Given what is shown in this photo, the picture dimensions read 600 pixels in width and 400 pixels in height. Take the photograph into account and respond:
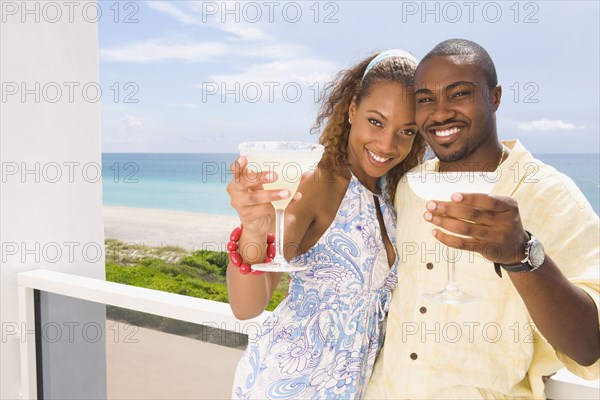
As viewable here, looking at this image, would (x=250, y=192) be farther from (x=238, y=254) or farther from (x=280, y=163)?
(x=238, y=254)

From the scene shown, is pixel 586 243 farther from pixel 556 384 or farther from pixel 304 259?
pixel 304 259

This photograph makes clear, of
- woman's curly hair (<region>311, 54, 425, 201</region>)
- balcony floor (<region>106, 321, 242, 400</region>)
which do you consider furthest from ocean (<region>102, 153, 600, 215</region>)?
woman's curly hair (<region>311, 54, 425, 201</region>)

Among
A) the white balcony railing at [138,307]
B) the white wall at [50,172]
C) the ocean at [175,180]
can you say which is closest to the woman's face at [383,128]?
the white balcony railing at [138,307]

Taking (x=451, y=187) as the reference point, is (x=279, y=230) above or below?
below

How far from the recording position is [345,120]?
195 centimetres

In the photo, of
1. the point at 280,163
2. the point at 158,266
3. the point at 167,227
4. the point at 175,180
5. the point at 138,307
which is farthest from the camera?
the point at 175,180

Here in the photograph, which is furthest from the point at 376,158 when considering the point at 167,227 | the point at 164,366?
the point at 167,227

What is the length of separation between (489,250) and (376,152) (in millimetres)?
600

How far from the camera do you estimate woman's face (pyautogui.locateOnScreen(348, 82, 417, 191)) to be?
5.60ft

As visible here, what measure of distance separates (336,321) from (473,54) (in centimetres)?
75

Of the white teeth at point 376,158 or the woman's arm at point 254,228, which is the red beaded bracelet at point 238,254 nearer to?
the woman's arm at point 254,228

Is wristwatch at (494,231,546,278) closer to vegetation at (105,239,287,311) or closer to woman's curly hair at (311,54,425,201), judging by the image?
woman's curly hair at (311,54,425,201)

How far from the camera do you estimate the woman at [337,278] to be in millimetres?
1687

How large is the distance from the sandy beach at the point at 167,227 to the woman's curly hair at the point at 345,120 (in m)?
22.1
